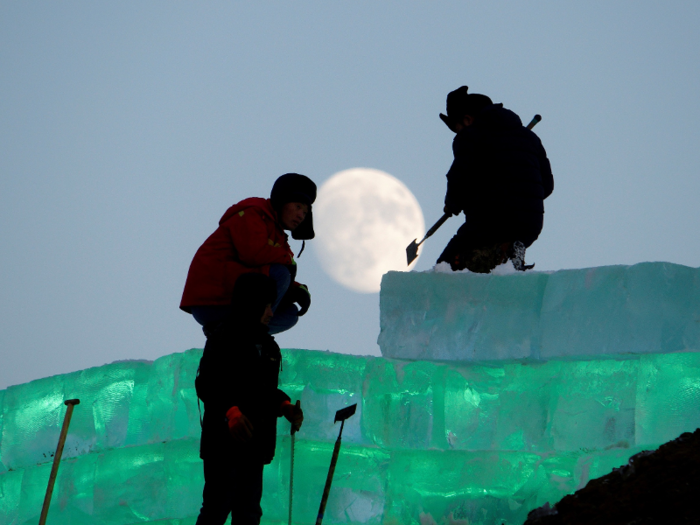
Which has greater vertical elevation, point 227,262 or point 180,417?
point 227,262

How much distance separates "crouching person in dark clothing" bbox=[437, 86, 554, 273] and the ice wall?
2.64 ft

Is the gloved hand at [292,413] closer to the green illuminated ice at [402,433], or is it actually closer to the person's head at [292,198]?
the green illuminated ice at [402,433]

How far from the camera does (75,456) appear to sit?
4684 mm

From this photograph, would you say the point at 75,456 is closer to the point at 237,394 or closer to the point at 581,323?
the point at 237,394

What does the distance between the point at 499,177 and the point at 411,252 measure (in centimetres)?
122

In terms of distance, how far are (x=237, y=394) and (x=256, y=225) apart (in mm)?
883

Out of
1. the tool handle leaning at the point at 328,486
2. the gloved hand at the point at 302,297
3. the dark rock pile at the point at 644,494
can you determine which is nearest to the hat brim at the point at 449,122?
the gloved hand at the point at 302,297

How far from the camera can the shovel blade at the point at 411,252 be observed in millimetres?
5711

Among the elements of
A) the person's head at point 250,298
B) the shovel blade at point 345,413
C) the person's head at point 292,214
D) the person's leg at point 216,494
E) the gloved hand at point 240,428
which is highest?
the person's head at point 292,214

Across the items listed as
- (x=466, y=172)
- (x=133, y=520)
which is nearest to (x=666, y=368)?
(x=466, y=172)

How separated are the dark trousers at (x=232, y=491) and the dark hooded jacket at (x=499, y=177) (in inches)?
74.3

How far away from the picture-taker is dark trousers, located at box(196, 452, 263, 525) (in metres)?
3.49

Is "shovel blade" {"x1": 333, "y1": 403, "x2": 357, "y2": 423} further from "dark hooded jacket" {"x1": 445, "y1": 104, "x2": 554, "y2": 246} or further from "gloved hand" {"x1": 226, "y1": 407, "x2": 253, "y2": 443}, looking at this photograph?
"dark hooded jacket" {"x1": 445, "y1": 104, "x2": 554, "y2": 246}

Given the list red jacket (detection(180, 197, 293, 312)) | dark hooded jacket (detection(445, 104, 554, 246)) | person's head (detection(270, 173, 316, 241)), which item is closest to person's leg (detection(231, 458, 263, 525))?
red jacket (detection(180, 197, 293, 312))
